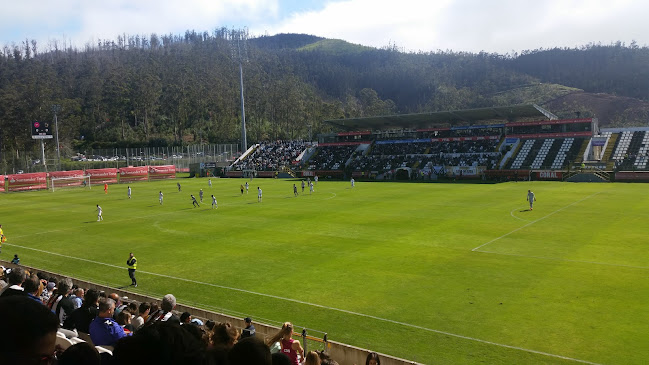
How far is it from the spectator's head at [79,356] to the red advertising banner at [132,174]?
81125 mm

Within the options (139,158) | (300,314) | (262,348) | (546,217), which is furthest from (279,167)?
(262,348)

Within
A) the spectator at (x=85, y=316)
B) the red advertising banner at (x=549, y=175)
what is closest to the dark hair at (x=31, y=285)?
the spectator at (x=85, y=316)

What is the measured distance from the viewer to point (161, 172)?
8312 cm

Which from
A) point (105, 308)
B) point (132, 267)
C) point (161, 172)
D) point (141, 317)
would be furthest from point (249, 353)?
point (161, 172)

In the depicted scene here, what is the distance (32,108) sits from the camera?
345 feet

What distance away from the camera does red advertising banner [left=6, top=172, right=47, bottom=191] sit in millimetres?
64613

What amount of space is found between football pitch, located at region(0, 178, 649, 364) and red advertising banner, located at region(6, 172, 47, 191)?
2708 centimetres

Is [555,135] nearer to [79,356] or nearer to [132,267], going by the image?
[132,267]

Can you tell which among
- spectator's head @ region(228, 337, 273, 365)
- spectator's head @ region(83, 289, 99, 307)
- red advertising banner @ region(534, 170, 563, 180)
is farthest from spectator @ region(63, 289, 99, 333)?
red advertising banner @ region(534, 170, 563, 180)

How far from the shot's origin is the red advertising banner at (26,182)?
64.6 m

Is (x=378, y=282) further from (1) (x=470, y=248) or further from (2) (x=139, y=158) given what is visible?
(2) (x=139, y=158)

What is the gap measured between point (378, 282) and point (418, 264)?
310 cm

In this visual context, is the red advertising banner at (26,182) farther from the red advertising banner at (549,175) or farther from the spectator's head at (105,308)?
the spectator's head at (105,308)

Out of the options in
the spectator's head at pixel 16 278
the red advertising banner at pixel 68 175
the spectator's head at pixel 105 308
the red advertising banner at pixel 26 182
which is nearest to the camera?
the spectator's head at pixel 105 308
